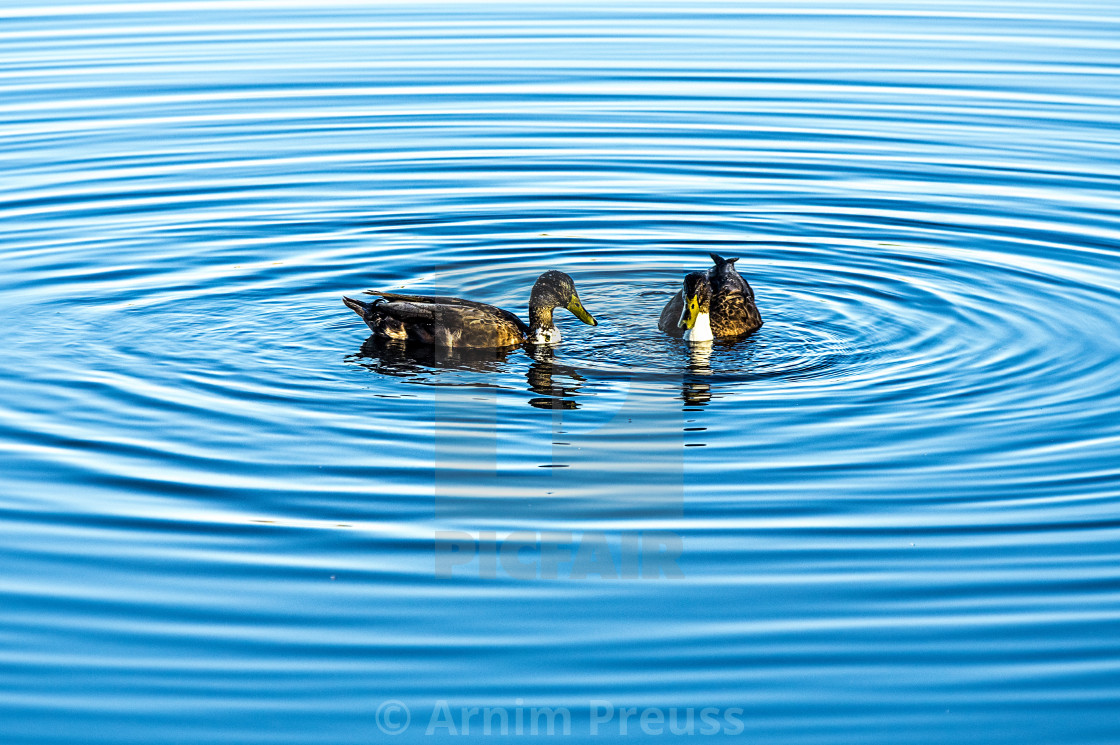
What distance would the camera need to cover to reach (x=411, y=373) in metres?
10.1

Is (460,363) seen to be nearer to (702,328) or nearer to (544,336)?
(544,336)

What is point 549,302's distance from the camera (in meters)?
10.7

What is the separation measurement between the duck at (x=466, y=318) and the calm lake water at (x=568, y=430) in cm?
25

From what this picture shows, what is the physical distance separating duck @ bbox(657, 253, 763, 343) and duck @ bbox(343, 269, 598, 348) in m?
0.78

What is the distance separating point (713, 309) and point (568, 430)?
249cm

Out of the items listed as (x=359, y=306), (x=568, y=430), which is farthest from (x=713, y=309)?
(x=359, y=306)

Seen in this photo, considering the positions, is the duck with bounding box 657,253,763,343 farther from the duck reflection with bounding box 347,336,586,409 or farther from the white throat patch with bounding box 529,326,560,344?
the duck reflection with bounding box 347,336,586,409

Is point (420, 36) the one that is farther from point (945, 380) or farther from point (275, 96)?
point (945, 380)

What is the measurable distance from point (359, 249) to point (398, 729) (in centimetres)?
808

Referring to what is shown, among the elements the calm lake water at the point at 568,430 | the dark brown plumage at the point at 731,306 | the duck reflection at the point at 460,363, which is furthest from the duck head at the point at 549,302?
the dark brown plumage at the point at 731,306

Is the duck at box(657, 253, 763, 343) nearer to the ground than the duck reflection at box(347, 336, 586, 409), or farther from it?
farther from it

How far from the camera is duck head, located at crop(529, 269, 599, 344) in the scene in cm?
1069

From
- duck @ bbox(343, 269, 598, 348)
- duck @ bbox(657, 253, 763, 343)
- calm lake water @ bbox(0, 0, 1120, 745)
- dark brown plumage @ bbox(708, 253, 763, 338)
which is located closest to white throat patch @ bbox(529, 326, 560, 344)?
duck @ bbox(343, 269, 598, 348)

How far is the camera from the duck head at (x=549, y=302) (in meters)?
10.7
